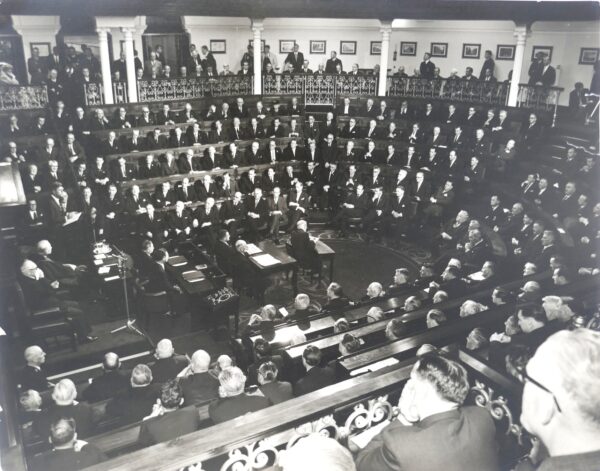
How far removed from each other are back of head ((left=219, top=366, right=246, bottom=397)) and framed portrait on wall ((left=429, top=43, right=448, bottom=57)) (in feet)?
56.3

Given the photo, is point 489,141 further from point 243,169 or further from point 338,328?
point 338,328

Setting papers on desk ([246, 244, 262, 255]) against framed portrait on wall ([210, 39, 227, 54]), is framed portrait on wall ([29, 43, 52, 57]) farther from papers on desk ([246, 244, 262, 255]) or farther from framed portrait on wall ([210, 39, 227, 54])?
papers on desk ([246, 244, 262, 255])

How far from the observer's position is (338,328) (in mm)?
5988

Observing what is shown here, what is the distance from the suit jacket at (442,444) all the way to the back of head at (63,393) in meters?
3.28

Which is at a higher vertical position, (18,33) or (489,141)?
(18,33)

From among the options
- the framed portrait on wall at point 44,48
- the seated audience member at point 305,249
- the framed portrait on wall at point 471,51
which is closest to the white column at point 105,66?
the framed portrait on wall at point 44,48

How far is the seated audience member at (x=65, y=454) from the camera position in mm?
3721

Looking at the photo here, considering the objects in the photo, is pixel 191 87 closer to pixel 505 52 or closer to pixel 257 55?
pixel 257 55

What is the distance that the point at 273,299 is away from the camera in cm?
953

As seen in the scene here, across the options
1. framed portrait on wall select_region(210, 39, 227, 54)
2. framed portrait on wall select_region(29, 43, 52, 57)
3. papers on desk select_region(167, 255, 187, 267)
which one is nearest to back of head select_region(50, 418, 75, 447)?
papers on desk select_region(167, 255, 187, 267)

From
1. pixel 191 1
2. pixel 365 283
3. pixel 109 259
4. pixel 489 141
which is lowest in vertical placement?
pixel 365 283

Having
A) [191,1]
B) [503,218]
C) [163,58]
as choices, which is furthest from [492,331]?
[163,58]

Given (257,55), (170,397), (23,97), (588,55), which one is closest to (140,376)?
(170,397)

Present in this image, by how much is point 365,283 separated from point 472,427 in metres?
7.89
